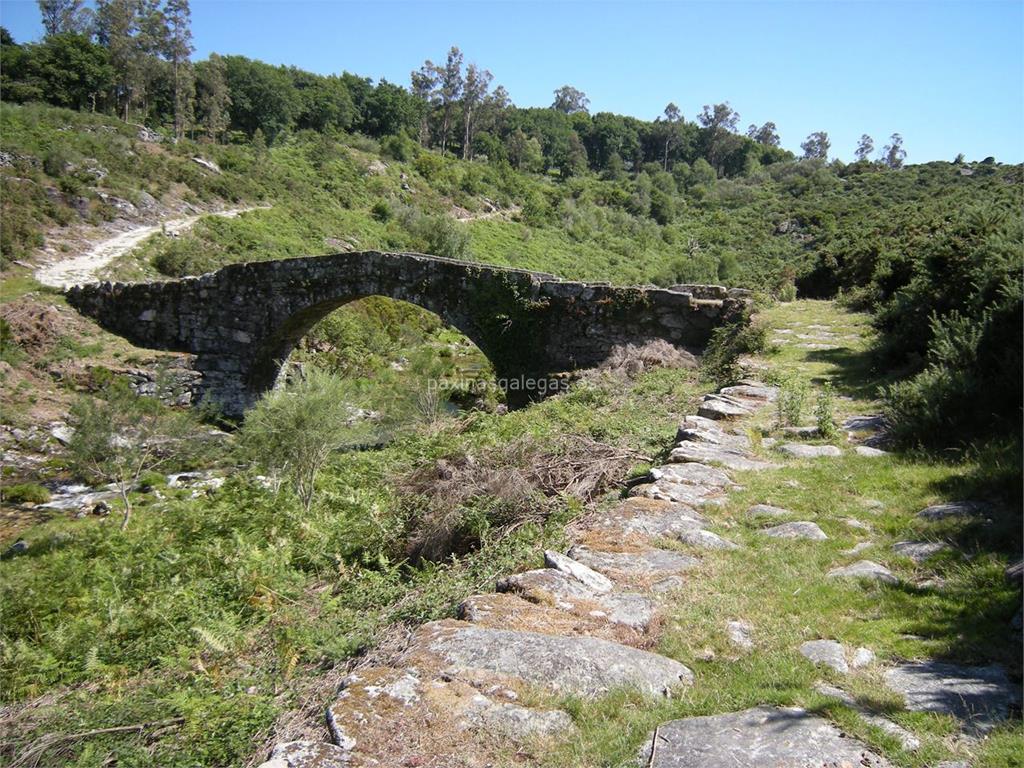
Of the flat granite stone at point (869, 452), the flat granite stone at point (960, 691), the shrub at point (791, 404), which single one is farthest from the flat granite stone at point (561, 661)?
the shrub at point (791, 404)

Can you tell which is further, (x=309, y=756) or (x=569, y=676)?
(x=569, y=676)

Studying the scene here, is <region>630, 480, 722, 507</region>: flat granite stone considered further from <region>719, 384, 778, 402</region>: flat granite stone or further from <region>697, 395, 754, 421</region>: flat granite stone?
<region>719, 384, 778, 402</region>: flat granite stone

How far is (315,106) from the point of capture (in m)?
64.1

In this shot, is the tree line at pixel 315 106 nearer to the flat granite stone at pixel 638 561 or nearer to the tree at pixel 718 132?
the tree at pixel 718 132

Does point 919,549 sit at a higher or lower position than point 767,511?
higher

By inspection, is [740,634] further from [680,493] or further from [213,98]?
[213,98]

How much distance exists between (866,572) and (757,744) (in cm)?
173

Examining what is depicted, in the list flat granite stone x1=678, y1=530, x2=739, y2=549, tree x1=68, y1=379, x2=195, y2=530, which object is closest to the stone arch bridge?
tree x1=68, y1=379, x2=195, y2=530

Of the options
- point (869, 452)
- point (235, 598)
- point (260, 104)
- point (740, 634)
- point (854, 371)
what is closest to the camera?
point (740, 634)

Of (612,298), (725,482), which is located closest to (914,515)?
(725,482)

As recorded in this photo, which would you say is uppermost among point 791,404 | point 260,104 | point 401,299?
point 260,104

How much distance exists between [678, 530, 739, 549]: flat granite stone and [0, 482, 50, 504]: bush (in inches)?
515

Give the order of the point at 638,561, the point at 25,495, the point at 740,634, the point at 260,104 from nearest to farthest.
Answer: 1. the point at 740,634
2. the point at 638,561
3. the point at 25,495
4. the point at 260,104

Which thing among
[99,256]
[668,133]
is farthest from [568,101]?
[99,256]
